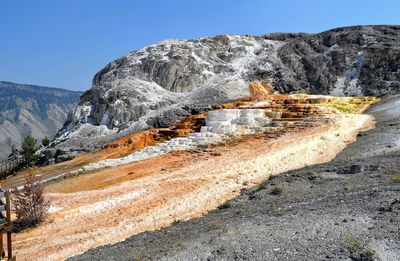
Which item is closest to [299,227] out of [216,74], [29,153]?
[29,153]

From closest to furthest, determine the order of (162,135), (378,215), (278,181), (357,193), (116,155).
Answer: (378,215) < (357,193) < (278,181) < (116,155) < (162,135)

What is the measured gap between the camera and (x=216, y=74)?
55.4 m

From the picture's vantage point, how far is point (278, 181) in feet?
59.5

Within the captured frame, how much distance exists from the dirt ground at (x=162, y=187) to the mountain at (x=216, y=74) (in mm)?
15282

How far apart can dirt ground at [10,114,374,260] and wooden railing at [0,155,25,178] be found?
1783 cm

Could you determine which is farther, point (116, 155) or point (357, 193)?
point (116, 155)

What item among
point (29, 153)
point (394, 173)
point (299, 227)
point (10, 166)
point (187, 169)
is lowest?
point (10, 166)

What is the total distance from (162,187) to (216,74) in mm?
35678

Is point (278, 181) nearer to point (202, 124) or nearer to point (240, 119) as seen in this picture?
point (240, 119)

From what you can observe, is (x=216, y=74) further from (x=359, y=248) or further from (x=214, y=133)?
(x=359, y=248)

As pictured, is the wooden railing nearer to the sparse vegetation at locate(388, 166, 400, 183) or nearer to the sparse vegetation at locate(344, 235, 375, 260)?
the sparse vegetation at locate(388, 166, 400, 183)

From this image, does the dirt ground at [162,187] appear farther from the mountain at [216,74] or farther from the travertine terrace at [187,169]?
the mountain at [216,74]

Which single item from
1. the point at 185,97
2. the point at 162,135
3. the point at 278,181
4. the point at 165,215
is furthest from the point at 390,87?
the point at 165,215

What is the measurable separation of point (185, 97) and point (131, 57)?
11.9 meters
